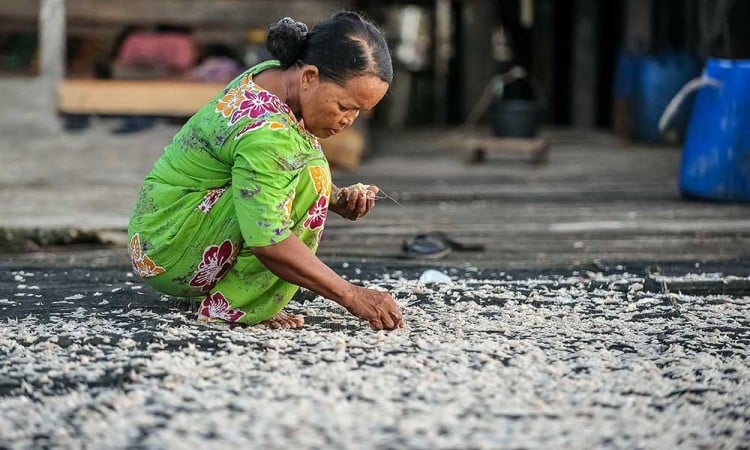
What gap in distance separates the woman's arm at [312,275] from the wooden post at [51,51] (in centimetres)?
520

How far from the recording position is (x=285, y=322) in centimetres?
279

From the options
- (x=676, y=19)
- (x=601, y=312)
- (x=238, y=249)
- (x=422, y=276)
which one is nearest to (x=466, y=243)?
(x=422, y=276)

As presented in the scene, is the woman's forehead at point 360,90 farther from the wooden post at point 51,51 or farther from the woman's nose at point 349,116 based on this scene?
the wooden post at point 51,51

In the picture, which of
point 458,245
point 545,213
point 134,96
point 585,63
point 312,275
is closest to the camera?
point 312,275

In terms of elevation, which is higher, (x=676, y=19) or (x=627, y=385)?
(x=676, y=19)

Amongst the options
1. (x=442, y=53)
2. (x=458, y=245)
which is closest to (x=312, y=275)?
(x=458, y=245)

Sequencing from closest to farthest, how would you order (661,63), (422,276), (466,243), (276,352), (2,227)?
(276,352) → (422,276) → (466,243) → (2,227) → (661,63)

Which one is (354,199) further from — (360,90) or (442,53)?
(442,53)

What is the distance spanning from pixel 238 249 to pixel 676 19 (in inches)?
301

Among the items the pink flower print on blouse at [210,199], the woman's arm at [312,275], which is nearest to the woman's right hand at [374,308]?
the woman's arm at [312,275]

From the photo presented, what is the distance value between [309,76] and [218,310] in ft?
2.10

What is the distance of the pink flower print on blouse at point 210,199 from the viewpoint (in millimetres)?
2734

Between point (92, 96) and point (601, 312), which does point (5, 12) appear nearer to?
point (92, 96)

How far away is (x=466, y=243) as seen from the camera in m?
4.24
